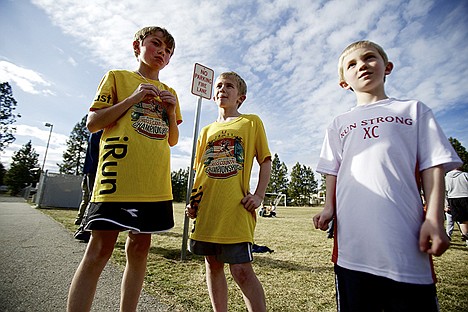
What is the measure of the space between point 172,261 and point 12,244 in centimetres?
299

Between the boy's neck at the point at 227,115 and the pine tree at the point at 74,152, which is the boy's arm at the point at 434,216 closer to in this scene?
the boy's neck at the point at 227,115

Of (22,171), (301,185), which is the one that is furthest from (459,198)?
(22,171)

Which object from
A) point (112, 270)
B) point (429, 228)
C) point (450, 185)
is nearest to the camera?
point (429, 228)

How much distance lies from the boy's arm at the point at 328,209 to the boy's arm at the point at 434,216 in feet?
1.33

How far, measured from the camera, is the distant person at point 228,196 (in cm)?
165

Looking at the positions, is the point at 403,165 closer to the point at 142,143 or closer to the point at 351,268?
the point at 351,268

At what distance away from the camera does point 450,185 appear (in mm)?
6012

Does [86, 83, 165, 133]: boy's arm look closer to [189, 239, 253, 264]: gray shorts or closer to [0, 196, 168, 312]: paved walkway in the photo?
[189, 239, 253, 264]: gray shorts

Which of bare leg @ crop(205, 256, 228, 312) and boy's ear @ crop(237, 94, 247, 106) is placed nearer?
bare leg @ crop(205, 256, 228, 312)

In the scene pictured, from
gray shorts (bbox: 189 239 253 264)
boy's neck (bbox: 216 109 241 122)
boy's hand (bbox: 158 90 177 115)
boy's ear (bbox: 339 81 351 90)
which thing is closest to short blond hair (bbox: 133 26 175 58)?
boy's hand (bbox: 158 90 177 115)

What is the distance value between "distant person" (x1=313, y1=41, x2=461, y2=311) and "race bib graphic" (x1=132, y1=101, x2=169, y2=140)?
115 cm

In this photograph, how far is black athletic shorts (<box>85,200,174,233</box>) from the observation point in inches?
53.3

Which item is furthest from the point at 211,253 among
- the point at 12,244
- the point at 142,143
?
the point at 12,244

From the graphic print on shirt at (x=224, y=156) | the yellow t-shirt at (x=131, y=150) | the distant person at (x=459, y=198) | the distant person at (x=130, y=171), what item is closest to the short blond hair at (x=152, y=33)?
the distant person at (x=130, y=171)
